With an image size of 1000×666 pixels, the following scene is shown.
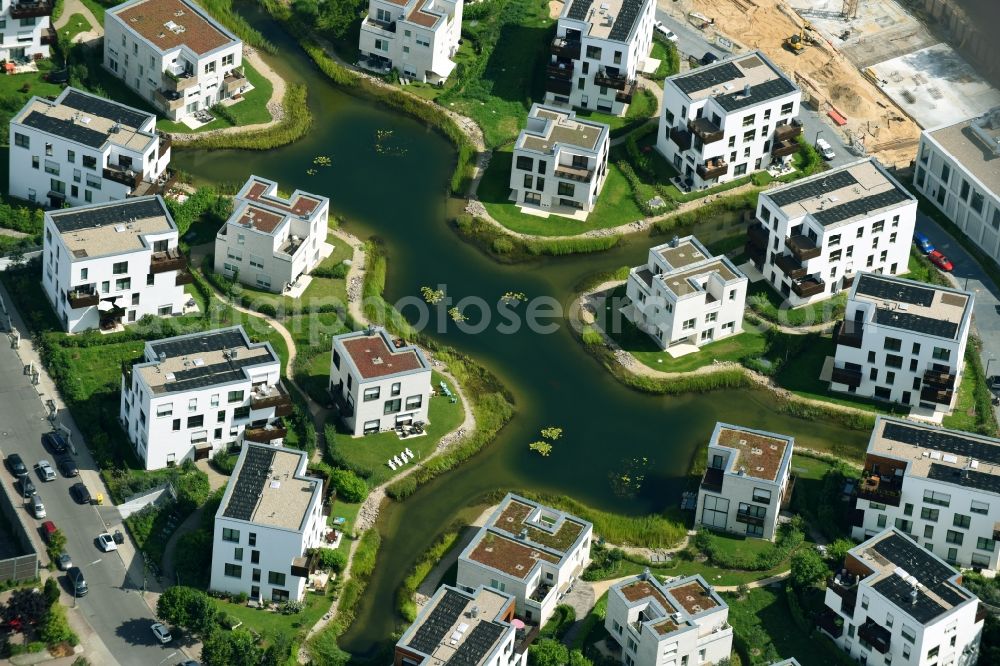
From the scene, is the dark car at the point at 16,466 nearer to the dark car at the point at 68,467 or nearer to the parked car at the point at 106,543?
the dark car at the point at 68,467

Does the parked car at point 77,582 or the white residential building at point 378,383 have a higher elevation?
the white residential building at point 378,383

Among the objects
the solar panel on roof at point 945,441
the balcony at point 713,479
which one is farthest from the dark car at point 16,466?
the solar panel on roof at point 945,441

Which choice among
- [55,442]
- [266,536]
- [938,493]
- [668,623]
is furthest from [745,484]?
[55,442]

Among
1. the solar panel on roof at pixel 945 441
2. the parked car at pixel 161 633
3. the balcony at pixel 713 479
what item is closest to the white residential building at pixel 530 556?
the balcony at pixel 713 479

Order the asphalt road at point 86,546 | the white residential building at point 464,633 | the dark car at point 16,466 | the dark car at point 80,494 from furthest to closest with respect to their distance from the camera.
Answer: the dark car at point 16,466, the dark car at point 80,494, the asphalt road at point 86,546, the white residential building at point 464,633

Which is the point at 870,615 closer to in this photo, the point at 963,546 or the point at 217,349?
the point at 963,546

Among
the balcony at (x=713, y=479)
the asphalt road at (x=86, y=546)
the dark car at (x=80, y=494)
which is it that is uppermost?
the balcony at (x=713, y=479)

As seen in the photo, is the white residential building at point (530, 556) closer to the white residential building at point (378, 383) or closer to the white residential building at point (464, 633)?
the white residential building at point (464, 633)

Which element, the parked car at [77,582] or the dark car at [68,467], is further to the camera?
the dark car at [68,467]

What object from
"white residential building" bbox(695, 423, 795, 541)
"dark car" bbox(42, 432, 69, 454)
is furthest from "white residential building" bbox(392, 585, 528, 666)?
"dark car" bbox(42, 432, 69, 454)

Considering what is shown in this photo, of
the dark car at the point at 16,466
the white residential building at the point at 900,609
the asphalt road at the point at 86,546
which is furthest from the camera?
the dark car at the point at 16,466
